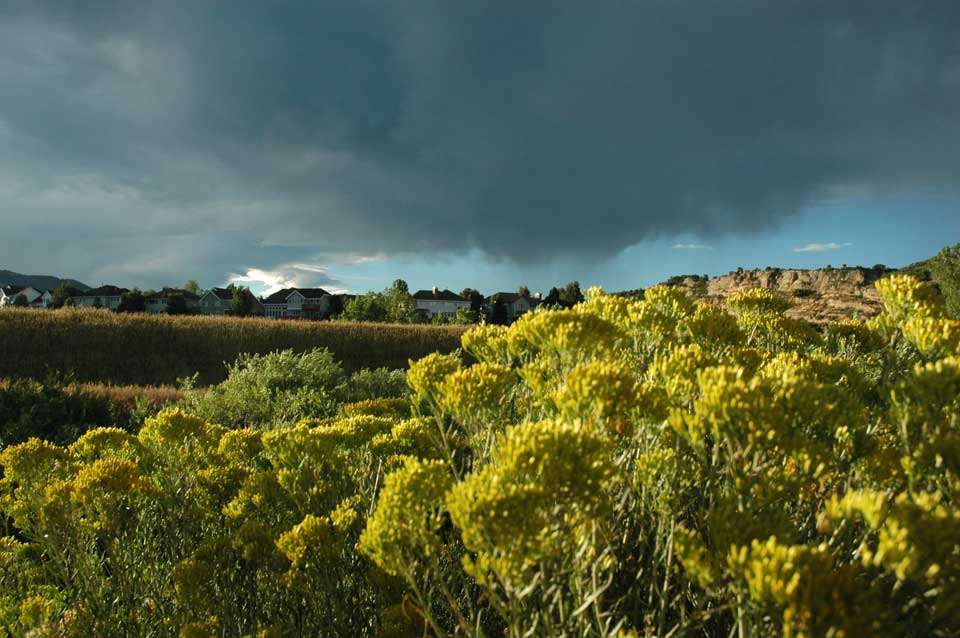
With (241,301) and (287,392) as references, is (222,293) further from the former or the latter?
(287,392)

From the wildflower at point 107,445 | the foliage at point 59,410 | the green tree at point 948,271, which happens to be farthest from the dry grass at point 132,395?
the green tree at point 948,271

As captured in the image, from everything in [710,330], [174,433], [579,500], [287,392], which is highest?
[710,330]

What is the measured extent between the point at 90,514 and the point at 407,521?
182 cm

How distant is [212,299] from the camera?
102375 millimetres

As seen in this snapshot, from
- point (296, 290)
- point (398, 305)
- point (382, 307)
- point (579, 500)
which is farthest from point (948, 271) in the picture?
point (296, 290)

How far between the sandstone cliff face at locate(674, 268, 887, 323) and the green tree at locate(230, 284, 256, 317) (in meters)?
69.9

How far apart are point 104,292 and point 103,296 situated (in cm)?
110

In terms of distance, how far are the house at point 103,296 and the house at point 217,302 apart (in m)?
21.4

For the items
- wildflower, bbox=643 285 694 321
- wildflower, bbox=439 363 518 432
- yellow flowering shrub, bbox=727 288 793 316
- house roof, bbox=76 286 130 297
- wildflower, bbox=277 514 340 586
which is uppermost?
house roof, bbox=76 286 130 297

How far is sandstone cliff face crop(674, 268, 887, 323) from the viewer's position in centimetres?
4734

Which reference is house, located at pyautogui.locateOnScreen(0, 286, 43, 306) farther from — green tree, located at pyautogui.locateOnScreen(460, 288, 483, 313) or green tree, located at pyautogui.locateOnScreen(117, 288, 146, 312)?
green tree, located at pyautogui.locateOnScreen(460, 288, 483, 313)

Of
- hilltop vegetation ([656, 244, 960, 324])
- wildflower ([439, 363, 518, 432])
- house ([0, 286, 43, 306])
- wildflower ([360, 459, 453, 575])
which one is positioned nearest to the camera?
wildflower ([360, 459, 453, 575])

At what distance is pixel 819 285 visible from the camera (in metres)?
67.1

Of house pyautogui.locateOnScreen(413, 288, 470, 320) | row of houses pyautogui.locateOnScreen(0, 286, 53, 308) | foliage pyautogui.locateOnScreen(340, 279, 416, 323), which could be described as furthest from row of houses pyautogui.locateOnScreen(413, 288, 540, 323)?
row of houses pyautogui.locateOnScreen(0, 286, 53, 308)
